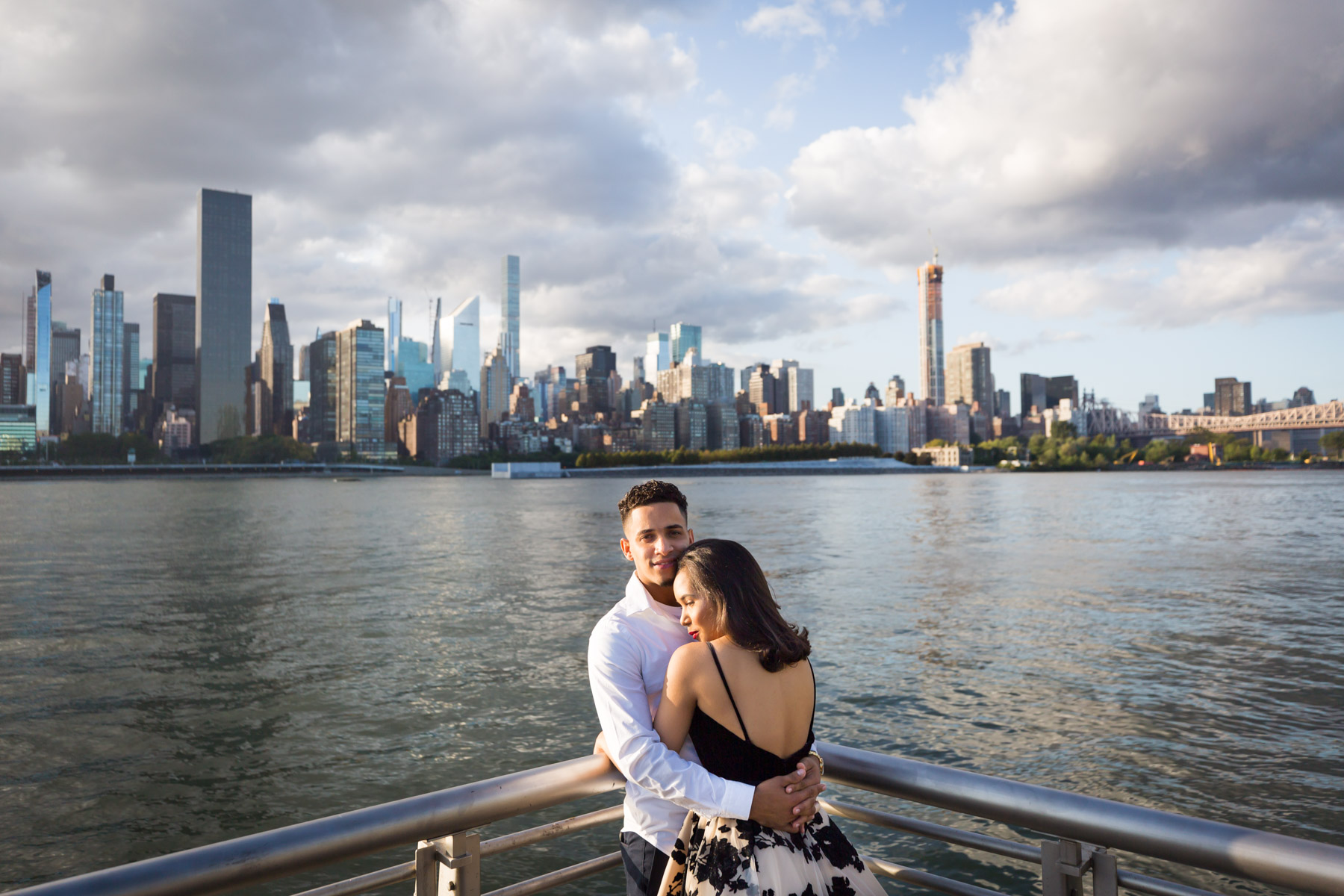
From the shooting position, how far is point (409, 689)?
523 inches

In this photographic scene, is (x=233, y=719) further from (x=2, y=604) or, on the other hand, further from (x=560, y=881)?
(x=2, y=604)

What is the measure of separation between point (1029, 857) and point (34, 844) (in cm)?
926

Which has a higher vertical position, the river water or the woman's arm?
the woman's arm

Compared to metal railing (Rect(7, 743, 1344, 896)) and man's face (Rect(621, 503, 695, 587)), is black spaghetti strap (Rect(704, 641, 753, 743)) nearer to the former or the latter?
metal railing (Rect(7, 743, 1344, 896))

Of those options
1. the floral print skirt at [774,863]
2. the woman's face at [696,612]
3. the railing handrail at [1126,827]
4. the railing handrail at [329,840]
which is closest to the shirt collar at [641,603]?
the woman's face at [696,612]

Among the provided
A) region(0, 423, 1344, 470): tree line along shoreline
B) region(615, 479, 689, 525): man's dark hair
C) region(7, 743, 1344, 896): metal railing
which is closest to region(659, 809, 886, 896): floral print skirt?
region(7, 743, 1344, 896): metal railing

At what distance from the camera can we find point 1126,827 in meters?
1.92

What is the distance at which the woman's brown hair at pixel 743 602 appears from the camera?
7.97 feet

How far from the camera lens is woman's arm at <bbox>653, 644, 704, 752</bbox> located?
8.03 ft

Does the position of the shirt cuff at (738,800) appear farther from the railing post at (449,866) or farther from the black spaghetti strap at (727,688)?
the railing post at (449,866)

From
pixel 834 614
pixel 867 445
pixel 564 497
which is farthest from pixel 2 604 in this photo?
pixel 867 445

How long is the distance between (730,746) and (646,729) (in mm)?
256

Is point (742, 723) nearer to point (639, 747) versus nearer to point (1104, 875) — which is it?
point (639, 747)

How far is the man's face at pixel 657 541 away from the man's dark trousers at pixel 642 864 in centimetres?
83
